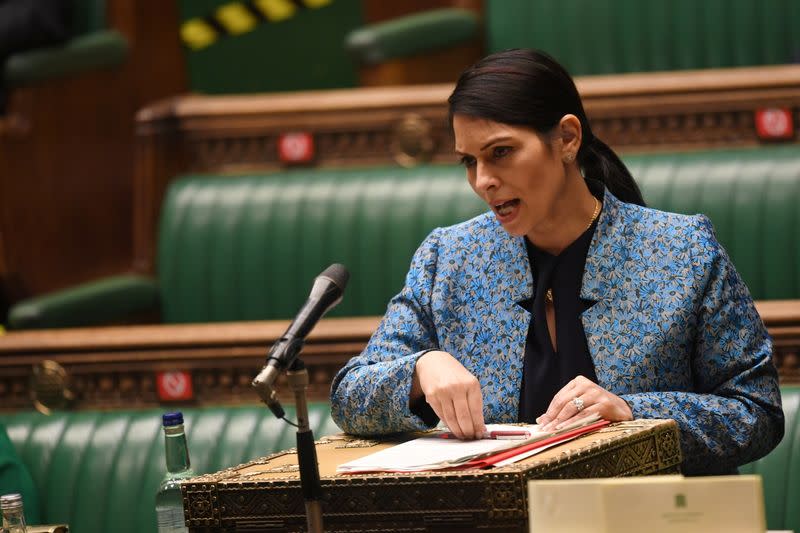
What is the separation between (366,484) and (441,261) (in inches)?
19.3

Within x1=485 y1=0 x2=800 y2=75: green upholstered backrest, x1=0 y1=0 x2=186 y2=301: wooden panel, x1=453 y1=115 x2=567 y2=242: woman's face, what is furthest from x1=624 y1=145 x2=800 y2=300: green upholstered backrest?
x1=0 y1=0 x2=186 y2=301: wooden panel

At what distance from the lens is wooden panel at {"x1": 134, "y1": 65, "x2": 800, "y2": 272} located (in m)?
2.74

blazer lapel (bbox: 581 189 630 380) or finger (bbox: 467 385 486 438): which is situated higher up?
blazer lapel (bbox: 581 189 630 380)

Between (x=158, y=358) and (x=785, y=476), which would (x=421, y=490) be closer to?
(x=785, y=476)

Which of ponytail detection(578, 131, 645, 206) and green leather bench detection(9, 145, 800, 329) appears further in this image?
green leather bench detection(9, 145, 800, 329)

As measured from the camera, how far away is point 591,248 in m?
1.55

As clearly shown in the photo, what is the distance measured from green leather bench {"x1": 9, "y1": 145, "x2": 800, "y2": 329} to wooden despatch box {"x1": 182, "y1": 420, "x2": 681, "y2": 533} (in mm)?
1322

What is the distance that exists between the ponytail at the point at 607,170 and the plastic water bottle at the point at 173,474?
0.57m

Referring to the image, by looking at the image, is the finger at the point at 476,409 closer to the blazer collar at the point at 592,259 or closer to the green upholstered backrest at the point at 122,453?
the blazer collar at the point at 592,259

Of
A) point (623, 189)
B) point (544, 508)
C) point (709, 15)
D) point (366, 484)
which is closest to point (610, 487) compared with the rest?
point (544, 508)

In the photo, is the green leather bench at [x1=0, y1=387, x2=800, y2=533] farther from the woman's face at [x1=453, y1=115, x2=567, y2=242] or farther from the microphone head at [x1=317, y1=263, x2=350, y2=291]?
the microphone head at [x1=317, y1=263, x2=350, y2=291]

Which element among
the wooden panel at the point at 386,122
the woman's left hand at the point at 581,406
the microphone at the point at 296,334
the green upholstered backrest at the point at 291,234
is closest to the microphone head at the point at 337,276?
the microphone at the point at 296,334

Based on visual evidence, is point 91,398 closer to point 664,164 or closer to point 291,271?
point 291,271

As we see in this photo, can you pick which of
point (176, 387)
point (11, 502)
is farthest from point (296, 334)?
point (176, 387)
